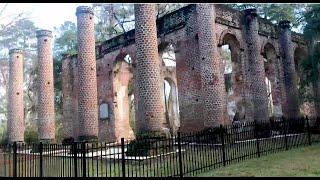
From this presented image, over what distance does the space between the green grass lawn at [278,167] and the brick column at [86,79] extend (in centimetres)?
951

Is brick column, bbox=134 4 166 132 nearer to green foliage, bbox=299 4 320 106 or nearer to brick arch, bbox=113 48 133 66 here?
green foliage, bbox=299 4 320 106

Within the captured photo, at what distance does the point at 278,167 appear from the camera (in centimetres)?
991

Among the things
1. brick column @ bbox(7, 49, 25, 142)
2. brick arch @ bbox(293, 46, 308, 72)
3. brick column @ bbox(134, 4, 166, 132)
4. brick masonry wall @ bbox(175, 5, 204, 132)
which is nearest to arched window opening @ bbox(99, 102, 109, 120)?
brick column @ bbox(7, 49, 25, 142)

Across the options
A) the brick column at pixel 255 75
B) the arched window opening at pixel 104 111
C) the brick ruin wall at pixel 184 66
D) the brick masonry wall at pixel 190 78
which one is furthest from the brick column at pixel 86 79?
the brick column at pixel 255 75

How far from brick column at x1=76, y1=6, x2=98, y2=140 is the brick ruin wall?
13.3ft

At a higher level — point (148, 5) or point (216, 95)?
point (148, 5)

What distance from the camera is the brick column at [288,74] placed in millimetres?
24297

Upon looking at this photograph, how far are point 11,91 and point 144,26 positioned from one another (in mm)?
14688

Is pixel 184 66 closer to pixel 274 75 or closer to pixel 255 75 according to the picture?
pixel 255 75

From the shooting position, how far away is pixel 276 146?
14.4 metres

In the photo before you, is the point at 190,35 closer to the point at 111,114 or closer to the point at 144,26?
the point at 144,26

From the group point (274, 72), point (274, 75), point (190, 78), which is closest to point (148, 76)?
point (190, 78)

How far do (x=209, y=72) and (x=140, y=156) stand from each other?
6134mm

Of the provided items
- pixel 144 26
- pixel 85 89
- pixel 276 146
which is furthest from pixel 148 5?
pixel 276 146
